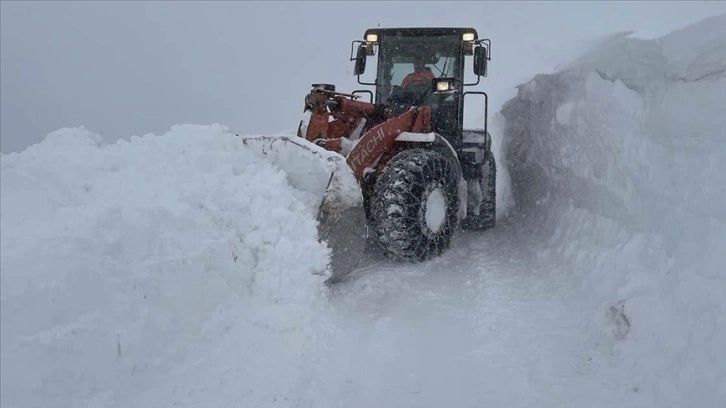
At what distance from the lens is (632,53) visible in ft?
17.5

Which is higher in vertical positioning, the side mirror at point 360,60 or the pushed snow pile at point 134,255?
the side mirror at point 360,60

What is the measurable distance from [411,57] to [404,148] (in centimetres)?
201

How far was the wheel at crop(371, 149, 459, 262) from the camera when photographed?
536cm

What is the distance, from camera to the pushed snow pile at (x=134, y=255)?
278cm

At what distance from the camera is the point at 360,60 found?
7.88 meters

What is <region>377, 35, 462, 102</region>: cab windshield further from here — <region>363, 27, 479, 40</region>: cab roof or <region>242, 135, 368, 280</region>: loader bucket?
<region>242, 135, 368, 280</region>: loader bucket

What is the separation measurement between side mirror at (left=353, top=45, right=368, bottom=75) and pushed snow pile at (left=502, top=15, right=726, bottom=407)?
2.66 metres

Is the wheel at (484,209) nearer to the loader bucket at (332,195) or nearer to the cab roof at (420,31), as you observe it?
Answer: the cab roof at (420,31)

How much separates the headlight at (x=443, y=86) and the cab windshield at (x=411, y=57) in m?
1.03

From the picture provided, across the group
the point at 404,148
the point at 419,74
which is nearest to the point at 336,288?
the point at 404,148

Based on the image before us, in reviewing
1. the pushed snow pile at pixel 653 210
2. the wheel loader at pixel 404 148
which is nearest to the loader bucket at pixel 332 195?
the wheel loader at pixel 404 148

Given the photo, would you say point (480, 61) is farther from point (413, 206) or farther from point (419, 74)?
point (413, 206)

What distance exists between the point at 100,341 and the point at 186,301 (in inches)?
29.7

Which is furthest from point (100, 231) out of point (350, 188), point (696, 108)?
point (696, 108)
